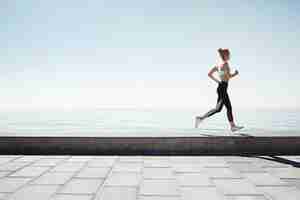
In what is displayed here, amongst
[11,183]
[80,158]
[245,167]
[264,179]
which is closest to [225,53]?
[245,167]

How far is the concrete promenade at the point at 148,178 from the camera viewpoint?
369 centimetres

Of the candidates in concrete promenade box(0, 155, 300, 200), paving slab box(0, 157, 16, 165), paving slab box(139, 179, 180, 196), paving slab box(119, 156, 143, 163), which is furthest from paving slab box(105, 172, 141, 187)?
paving slab box(0, 157, 16, 165)

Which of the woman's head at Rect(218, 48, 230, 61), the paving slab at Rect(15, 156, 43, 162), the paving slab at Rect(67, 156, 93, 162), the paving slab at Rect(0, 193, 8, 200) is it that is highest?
the woman's head at Rect(218, 48, 230, 61)

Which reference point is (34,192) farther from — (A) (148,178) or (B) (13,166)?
(B) (13,166)

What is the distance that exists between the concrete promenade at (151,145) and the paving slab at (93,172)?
1362 mm

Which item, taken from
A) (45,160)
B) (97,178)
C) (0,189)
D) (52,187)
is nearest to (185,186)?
(97,178)

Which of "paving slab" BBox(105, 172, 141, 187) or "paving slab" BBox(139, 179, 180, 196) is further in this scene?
"paving slab" BBox(105, 172, 141, 187)

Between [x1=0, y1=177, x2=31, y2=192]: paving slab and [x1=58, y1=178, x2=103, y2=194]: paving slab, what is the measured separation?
74 centimetres

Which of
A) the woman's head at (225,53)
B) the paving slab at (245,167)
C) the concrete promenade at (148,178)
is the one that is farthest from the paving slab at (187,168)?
the woman's head at (225,53)

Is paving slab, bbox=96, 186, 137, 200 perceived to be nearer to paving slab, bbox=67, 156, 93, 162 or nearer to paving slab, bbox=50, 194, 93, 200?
paving slab, bbox=50, 194, 93, 200

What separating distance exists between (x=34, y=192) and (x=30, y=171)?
4.25ft

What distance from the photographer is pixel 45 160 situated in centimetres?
588

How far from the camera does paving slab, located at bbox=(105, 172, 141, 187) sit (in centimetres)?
421

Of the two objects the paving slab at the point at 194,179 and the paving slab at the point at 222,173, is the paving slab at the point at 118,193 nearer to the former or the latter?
the paving slab at the point at 194,179
